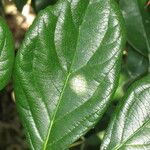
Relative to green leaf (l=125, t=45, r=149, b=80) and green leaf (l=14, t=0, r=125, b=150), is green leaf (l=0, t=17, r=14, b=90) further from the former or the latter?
green leaf (l=125, t=45, r=149, b=80)

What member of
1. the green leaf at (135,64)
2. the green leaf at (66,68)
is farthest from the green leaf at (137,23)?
the green leaf at (66,68)

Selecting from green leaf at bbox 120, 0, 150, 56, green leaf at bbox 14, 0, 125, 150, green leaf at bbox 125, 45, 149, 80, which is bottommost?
green leaf at bbox 125, 45, 149, 80

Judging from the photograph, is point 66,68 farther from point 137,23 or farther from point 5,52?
point 137,23

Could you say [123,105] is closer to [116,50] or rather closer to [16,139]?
[116,50]

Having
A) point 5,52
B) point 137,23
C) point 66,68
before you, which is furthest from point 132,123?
point 137,23

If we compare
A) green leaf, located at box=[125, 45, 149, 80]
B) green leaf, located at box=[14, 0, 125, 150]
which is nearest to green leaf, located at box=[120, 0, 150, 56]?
green leaf, located at box=[125, 45, 149, 80]

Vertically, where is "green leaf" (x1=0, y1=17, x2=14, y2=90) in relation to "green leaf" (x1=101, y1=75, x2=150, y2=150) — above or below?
above

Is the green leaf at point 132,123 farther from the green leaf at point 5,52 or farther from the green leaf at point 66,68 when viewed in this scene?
the green leaf at point 5,52
